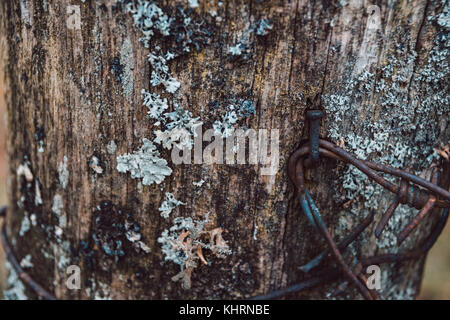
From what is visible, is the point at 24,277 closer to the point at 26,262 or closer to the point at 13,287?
the point at 26,262

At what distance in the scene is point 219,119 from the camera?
1.15m

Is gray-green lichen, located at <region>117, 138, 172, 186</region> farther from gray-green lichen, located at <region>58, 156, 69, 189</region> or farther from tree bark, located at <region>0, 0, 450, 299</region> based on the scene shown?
gray-green lichen, located at <region>58, 156, 69, 189</region>

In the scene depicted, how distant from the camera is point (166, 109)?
1146 mm

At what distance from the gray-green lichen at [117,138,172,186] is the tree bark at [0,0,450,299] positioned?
2 centimetres

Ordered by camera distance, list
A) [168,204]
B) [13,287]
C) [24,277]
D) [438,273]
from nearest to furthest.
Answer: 1. [168,204]
2. [24,277]
3. [13,287]
4. [438,273]

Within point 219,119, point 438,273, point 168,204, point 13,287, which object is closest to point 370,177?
point 219,119

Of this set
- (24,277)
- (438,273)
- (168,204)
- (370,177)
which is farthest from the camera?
(438,273)

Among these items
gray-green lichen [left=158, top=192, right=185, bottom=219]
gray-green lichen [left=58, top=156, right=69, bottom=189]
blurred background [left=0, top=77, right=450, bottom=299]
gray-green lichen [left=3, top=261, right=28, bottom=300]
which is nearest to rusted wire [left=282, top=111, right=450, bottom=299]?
gray-green lichen [left=158, top=192, right=185, bottom=219]

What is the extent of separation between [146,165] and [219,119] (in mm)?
280

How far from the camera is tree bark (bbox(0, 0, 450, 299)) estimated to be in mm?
1068

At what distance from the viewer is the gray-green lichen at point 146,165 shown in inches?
47.2
